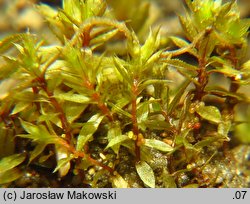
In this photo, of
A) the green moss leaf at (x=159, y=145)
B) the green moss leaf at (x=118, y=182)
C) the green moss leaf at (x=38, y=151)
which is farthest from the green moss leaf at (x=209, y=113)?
the green moss leaf at (x=38, y=151)

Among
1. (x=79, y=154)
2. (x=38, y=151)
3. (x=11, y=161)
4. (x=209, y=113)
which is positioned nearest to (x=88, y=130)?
(x=79, y=154)

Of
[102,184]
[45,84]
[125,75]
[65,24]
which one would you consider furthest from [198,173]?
[65,24]

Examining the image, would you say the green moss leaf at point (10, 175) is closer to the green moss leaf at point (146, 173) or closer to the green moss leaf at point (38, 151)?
the green moss leaf at point (38, 151)

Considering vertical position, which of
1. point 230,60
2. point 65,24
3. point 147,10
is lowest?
point 230,60

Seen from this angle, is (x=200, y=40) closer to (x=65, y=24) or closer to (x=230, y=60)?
(x=230, y=60)

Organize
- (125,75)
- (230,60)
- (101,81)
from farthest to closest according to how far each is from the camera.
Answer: (230,60)
(101,81)
(125,75)

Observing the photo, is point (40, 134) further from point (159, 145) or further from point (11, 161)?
point (159, 145)

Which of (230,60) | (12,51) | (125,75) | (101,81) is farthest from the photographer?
(12,51)
